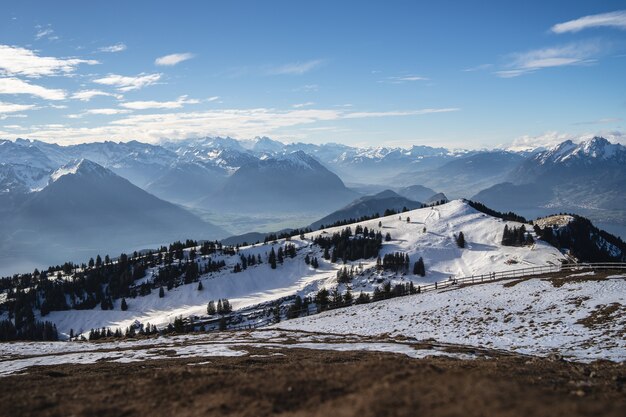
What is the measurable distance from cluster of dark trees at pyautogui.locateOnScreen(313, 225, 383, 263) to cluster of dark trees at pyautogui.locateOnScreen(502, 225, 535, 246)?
42.9 m

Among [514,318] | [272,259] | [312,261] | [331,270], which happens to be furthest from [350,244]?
[514,318]

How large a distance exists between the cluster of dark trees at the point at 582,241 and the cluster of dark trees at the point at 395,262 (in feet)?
144

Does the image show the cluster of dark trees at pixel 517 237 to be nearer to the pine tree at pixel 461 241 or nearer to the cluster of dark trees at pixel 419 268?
the pine tree at pixel 461 241

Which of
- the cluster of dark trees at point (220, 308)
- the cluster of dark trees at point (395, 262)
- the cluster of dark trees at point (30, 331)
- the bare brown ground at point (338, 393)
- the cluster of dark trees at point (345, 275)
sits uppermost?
the bare brown ground at point (338, 393)

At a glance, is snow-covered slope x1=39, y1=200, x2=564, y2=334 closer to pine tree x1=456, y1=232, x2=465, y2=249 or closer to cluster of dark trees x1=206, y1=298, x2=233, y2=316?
pine tree x1=456, y1=232, x2=465, y2=249

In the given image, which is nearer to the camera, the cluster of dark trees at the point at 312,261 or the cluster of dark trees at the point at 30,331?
the cluster of dark trees at the point at 30,331

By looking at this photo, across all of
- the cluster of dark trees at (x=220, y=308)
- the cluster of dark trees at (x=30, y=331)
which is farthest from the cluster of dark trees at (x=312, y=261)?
the cluster of dark trees at (x=30, y=331)

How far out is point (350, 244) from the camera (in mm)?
164000

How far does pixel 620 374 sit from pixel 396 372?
36.3 feet

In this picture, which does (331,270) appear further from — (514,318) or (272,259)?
(514,318)

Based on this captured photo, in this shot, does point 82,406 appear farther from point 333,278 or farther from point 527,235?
point 527,235

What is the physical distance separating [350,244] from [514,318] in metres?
124

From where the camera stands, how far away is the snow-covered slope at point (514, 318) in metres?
30.7

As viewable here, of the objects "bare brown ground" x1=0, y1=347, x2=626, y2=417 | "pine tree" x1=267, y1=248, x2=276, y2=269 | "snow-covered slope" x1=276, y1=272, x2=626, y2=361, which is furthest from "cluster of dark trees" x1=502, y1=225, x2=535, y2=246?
"bare brown ground" x1=0, y1=347, x2=626, y2=417
